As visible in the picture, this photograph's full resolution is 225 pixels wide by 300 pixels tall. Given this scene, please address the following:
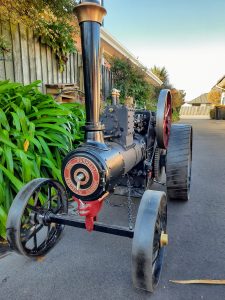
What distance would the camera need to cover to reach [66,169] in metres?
1.61

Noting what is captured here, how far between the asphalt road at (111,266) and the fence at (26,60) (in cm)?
290

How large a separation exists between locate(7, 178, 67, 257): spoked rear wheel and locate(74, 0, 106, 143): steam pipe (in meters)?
0.68

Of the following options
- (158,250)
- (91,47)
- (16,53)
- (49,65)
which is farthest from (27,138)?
(49,65)

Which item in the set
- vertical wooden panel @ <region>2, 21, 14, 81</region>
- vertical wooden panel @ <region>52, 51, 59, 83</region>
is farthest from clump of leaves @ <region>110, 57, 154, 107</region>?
vertical wooden panel @ <region>2, 21, 14, 81</region>

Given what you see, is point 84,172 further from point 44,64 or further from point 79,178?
point 44,64

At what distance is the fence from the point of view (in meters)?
4.01

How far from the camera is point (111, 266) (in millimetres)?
1945

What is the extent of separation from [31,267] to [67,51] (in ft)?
14.3

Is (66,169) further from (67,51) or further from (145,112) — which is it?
(67,51)

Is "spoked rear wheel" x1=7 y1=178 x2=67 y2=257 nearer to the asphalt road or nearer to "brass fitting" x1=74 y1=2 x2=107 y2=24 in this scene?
the asphalt road

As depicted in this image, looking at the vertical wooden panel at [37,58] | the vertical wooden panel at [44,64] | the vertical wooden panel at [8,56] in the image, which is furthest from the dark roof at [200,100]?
the vertical wooden panel at [8,56]

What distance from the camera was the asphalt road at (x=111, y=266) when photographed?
1671 mm

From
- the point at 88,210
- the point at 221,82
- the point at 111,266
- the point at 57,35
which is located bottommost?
the point at 111,266

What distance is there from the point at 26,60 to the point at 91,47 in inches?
132
